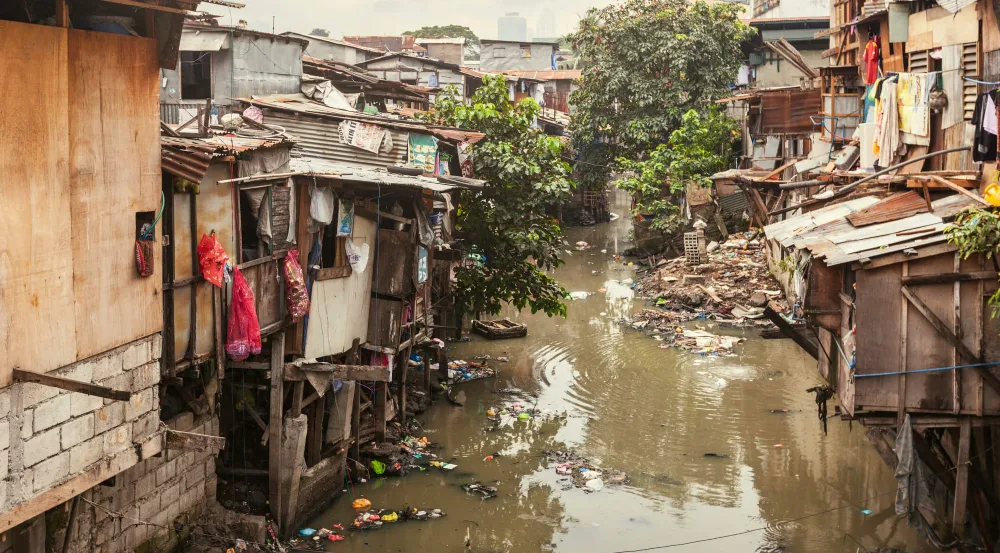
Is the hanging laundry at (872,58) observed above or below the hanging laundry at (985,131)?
above

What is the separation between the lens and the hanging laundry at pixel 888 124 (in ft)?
41.3

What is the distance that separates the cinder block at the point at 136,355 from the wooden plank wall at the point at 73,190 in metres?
0.09

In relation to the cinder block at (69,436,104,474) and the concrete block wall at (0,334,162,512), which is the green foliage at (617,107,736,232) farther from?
the cinder block at (69,436,104,474)

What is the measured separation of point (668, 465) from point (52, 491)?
30.5 ft

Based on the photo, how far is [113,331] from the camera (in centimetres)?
776

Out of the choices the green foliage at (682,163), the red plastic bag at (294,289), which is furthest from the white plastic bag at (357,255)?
the green foliage at (682,163)

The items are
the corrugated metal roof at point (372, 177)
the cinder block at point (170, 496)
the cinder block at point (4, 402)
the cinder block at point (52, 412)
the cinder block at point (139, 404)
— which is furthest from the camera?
the corrugated metal roof at point (372, 177)

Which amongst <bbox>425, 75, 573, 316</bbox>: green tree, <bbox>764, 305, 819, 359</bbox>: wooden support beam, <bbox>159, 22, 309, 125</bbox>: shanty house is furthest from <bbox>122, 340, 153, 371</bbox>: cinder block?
<bbox>159, 22, 309, 125</bbox>: shanty house

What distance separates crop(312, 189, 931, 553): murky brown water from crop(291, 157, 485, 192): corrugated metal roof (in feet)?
14.0

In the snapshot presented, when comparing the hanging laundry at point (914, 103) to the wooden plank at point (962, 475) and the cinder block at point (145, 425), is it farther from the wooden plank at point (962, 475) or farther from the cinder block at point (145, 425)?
the cinder block at point (145, 425)

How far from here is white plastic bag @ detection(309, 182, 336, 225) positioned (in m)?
11.7

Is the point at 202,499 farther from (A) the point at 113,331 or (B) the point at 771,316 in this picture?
(B) the point at 771,316

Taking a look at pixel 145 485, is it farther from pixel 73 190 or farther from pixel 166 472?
pixel 73 190

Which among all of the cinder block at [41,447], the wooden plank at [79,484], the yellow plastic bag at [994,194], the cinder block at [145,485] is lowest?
the cinder block at [145,485]
